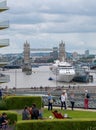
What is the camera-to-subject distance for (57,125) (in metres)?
26.4

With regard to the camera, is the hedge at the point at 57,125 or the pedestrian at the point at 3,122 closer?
the hedge at the point at 57,125

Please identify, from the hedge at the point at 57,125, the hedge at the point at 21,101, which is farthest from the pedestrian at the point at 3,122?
the hedge at the point at 21,101

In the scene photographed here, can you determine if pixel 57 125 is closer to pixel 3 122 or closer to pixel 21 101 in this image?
pixel 3 122

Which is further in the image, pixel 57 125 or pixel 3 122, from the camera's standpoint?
pixel 3 122

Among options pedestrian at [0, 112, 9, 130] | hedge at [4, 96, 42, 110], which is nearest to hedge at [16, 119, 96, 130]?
pedestrian at [0, 112, 9, 130]

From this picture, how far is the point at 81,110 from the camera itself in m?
43.0

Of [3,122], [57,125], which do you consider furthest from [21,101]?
[57,125]

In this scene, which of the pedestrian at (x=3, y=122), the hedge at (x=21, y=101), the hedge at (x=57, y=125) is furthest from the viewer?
the hedge at (x=21, y=101)

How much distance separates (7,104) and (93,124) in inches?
598

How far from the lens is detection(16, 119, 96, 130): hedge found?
2611 centimetres

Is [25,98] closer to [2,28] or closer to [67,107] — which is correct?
[67,107]

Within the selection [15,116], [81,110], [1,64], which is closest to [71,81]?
[1,64]

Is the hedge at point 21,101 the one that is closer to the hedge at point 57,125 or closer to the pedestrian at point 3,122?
the pedestrian at point 3,122

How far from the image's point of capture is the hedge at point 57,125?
26.1m
